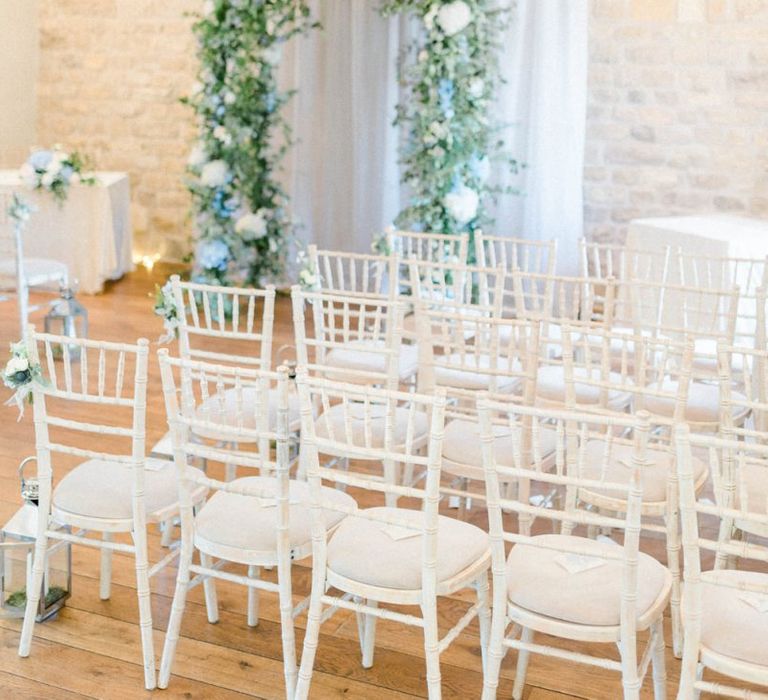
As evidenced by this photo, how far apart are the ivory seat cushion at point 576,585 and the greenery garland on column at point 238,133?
5.13m

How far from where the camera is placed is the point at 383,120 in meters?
7.87

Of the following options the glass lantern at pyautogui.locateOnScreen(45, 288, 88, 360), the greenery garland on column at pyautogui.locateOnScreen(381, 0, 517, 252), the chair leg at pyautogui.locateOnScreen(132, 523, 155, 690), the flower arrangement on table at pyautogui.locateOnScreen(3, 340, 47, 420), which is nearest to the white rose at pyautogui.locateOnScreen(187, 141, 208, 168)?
the greenery garland on column at pyautogui.locateOnScreen(381, 0, 517, 252)

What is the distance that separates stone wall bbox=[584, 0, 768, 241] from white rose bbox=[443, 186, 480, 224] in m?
1.09

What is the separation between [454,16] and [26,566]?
4.36 metres

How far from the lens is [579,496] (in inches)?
128

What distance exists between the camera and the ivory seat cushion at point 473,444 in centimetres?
350

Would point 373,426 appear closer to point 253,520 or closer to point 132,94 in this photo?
point 253,520

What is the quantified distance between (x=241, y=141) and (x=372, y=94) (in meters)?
1.13

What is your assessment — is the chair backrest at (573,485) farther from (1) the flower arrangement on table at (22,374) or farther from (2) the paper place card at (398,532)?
(1) the flower arrangement on table at (22,374)

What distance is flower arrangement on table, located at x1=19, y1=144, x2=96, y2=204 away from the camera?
7.52 metres

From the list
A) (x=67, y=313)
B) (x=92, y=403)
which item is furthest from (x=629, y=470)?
(x=67, y=313)

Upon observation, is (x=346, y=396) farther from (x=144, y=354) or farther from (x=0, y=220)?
(x=0, y=220)

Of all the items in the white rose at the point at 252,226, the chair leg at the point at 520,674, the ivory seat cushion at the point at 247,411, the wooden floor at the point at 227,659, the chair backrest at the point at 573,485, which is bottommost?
the wooden floor at the point at 227,659

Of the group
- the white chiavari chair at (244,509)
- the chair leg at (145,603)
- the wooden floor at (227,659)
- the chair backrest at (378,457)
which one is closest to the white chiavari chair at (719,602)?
the chair backrest at (378,457)
